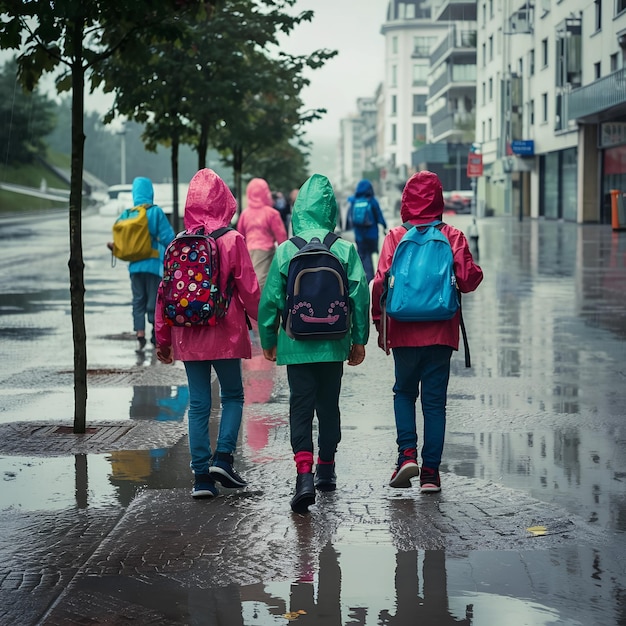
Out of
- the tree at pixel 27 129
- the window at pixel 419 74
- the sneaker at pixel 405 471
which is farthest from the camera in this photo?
the window at pixel 419 74

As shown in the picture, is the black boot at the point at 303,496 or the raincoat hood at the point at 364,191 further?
the raincoat hood at the point at 364,191

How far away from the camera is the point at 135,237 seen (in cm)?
1235

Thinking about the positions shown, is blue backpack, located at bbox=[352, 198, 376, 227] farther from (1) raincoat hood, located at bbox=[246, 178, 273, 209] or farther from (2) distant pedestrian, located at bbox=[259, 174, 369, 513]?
(2) distant pedestrian, located at bbox=[259, 174, 369, 513]

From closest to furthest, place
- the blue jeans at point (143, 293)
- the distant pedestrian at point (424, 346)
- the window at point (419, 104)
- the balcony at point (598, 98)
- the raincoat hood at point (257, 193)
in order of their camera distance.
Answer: the distant pedestrian at point (424, 346) → the blue jeans at point (143, 293) → the raincoat hood at point (257, 193) → the balcony at point (598, 98) → the window at point (419, 104)

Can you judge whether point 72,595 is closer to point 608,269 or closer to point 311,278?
point 311,278

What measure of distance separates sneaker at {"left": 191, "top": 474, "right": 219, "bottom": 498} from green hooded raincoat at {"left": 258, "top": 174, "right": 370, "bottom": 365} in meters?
0.74

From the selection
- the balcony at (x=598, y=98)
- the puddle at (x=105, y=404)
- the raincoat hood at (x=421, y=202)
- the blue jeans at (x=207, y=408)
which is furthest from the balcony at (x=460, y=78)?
the blue jeans at (x=207, y=408)

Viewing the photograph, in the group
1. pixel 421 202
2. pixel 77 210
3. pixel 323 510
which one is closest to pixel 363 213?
pixel 77 210

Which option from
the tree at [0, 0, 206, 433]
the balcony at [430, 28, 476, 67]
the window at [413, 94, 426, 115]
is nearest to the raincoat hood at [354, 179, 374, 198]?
the tree at [0, 0, 206, 433]

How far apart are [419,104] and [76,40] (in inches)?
6017

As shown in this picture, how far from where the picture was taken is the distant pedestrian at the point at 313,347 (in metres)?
6.27

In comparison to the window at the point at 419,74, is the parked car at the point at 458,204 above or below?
below

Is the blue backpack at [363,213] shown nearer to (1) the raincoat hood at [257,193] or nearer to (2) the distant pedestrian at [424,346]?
(1) the raincoat hood at [257,193]

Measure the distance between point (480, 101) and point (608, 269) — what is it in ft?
201
